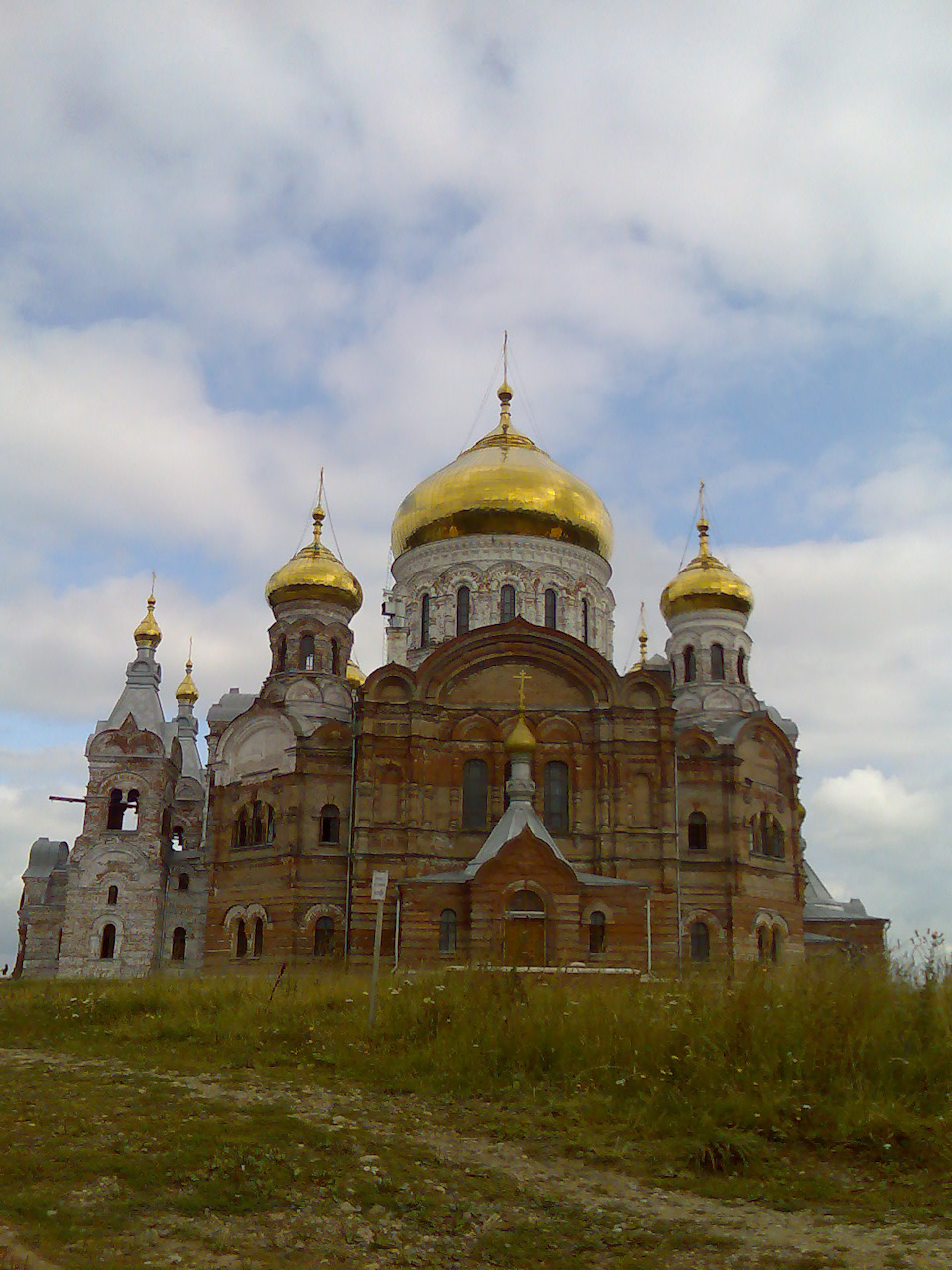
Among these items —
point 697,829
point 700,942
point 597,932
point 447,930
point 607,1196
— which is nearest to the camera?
point 607,1196

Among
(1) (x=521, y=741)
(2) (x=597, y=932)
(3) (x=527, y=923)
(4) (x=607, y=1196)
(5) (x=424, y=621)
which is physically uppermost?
(5) (x=424, y=621)

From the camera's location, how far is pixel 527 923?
78.9 feet

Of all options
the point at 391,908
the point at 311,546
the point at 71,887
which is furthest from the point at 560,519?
the point at 71,887

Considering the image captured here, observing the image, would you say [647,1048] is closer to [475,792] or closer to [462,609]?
[475,792]

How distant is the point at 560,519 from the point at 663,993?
71.2 feet

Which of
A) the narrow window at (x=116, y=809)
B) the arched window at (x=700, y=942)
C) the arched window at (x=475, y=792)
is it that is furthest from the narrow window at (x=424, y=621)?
the arched window at (x=700, y=942)

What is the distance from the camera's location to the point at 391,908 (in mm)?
26000

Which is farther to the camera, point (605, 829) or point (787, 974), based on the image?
point (605, 829)

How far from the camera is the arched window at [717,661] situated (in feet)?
105

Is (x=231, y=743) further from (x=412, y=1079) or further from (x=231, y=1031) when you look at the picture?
(x=412, y=1079)

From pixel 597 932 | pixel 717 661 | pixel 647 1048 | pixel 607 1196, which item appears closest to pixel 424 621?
pixel 717 661

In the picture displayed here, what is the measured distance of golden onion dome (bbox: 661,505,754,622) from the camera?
107 feet

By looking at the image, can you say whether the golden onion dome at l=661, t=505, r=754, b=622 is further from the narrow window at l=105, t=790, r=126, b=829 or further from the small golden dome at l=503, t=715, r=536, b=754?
the narrow window at l=105, t=790, r=126, b=829

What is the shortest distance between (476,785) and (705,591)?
914cm
